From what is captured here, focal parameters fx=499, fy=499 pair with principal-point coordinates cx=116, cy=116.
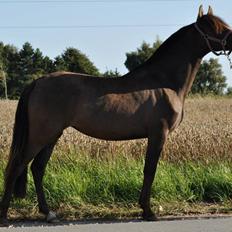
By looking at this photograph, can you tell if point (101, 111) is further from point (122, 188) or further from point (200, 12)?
point (200, 12)

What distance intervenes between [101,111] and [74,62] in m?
49.3

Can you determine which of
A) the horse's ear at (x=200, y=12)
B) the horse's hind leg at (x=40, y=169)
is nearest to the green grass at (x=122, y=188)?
the horse's hind leg at (x=40, y=169)

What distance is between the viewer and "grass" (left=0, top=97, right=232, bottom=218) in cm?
677

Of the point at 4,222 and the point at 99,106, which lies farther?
the point at 99,106

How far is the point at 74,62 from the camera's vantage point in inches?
2168

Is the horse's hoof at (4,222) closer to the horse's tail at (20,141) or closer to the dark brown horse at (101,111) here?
the dark brown horse at (101,111)

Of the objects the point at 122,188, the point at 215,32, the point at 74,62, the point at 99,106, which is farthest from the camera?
the point at 74,62

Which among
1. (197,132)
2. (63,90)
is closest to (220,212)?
(63,90)

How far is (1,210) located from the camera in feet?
20.2

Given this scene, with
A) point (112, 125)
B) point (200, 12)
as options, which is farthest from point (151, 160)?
point (200, 12)

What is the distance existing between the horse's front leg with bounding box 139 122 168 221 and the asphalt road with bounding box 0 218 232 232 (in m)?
0.26

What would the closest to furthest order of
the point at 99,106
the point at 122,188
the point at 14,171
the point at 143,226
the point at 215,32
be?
1. the point at 143,226
2. the point at 14,171
3. the point at 99,106
4. the point at 215,32
5. the point at 122,188

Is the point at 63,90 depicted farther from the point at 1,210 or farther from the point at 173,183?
the point at 173,183

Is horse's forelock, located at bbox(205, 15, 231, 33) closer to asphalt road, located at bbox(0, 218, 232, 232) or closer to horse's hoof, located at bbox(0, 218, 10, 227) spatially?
asphalt road, located at bbox(0, 218, 232, 232)
